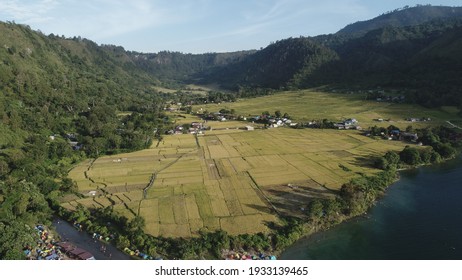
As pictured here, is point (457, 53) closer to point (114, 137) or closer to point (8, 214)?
point (114, 137)

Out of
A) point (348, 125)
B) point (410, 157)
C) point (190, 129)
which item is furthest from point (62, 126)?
point (410, 157)

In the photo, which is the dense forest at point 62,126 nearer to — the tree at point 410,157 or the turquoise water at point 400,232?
the tree at point 410,157

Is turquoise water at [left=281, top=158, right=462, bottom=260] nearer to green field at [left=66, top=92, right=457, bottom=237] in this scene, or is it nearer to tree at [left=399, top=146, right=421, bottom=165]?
green field at [left=66, top=92, right=457, bottom=237]

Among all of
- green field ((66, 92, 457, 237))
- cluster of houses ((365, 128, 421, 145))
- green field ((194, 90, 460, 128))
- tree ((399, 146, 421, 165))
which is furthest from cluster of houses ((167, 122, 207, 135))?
tree ((399, 146, 421, 165))

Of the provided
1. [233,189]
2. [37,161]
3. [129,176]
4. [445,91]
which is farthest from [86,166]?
[445,91]

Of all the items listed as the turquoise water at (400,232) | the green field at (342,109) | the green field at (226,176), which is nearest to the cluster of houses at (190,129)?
the green field at (226,176)
